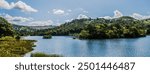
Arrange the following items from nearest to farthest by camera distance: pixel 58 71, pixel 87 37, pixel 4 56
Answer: pixel 58 71 → pixel 4 56 → pixel 87 37

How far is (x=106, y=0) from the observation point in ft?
25.6

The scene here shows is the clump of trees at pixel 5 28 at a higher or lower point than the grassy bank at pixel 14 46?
higher

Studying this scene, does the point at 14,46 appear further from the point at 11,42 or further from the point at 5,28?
the point at 5,28

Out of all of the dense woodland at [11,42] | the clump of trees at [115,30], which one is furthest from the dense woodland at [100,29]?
the dense woodland at [11,42]

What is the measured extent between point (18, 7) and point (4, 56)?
71 cm

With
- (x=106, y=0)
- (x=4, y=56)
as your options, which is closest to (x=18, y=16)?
(x=4, y=56)

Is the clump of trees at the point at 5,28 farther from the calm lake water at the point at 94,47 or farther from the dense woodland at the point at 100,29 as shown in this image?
the calm lake water at the point at 94,47

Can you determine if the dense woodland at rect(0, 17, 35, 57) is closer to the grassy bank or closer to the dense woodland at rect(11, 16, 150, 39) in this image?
the grassy bank

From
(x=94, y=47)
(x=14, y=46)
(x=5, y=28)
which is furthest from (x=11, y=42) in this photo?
(x=94, y=47)

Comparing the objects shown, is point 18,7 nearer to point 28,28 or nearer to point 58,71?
point 28,28

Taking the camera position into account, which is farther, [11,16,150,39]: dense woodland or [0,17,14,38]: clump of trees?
[11,16,150,39]: dense woodland

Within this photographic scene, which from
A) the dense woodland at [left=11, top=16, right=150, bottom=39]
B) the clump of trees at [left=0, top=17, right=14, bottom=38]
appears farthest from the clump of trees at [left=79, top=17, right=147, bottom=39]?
the clump of trees at [left=0, top=17, right=14, bottom=38]

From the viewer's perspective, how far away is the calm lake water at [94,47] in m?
7.78

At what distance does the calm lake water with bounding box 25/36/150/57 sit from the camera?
7.78m
